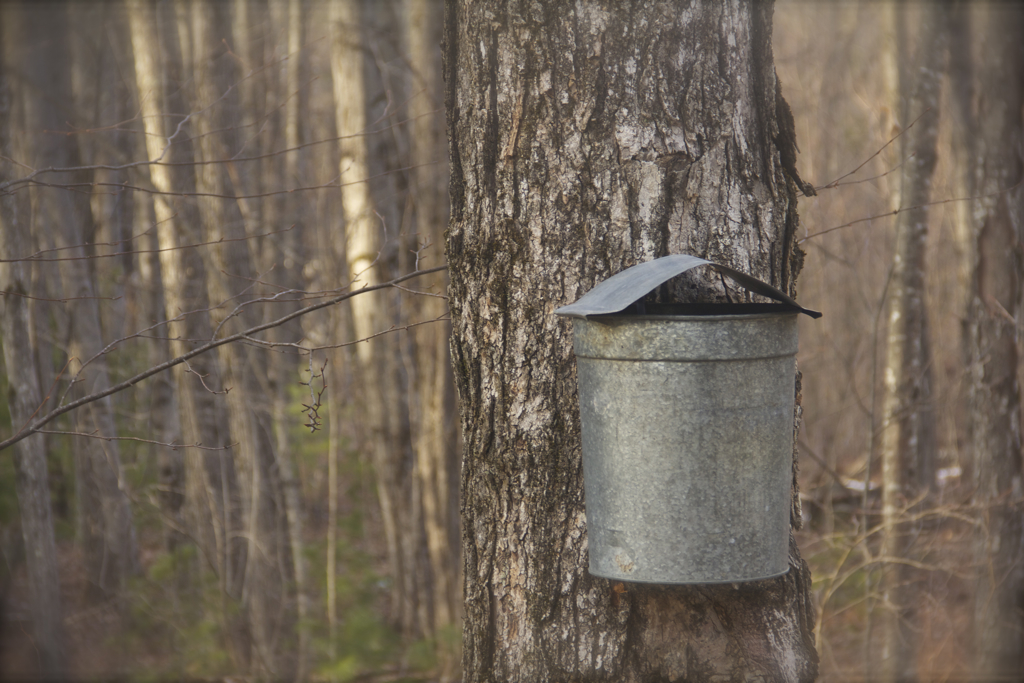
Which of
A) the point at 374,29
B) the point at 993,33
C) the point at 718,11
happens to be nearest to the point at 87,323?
the point at 374,29

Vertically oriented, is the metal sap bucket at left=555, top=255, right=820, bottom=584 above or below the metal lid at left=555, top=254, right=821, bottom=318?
below

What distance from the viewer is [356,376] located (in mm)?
7871

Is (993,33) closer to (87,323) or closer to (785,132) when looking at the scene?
(785,132)

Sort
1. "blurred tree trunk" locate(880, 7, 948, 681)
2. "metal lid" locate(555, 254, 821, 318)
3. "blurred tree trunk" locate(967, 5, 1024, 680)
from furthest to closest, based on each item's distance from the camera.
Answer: "blurred tree trunk" locate(880, 7, 948, 681), "blurred tree trunk" locate(967, 5, 1024, 680), "metal lid" locate(555, 254, 821, 318)

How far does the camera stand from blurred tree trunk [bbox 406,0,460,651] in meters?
5.38

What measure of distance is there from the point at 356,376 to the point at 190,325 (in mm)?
1779

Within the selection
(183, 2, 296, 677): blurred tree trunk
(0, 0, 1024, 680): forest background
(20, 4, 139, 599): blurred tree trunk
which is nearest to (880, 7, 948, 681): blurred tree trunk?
(0, 0, 1024, 680): forest background

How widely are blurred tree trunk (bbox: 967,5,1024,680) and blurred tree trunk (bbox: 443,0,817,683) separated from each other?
3.71 metres

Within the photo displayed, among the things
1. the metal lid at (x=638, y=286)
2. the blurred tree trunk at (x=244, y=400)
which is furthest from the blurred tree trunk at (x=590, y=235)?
the blurred tree trunk at (x=244, y=400)

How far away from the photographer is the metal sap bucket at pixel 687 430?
1.54 metres

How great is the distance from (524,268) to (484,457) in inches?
18.8

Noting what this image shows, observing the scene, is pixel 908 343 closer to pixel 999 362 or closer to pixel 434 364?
pixel 999 362

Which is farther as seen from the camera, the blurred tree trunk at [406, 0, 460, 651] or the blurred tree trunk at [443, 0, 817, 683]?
the blurred tree trunk at [406, 0, 460, 651]

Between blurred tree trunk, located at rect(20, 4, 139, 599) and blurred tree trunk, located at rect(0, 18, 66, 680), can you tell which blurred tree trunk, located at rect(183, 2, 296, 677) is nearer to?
blurred tree trunk, located at rect(20, 4, 139, 599)
